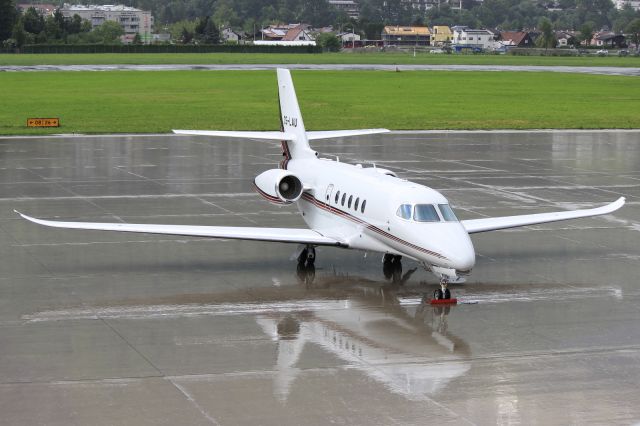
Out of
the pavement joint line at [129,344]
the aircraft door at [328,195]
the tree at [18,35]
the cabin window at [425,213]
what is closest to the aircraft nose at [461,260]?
the cabin window at [425,213]

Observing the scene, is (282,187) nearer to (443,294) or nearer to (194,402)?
(443,294)

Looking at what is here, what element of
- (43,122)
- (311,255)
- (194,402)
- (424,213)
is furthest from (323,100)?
(194,402)

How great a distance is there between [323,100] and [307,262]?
183 feet

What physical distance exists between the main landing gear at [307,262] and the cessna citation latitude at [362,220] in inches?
0.9

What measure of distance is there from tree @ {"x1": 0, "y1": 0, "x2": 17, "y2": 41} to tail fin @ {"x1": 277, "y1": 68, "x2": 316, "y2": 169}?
165355 mm

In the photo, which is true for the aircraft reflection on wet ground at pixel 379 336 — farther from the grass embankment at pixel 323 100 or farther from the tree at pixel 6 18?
the tree at pixel 6 18

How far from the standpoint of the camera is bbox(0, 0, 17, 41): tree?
18825 centimetres

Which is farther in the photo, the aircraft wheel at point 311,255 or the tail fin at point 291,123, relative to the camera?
the tail fin at point 291,123

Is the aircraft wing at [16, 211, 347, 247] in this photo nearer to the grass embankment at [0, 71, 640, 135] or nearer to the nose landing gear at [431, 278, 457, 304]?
the nose landing gear at [431, 278, 457, 304]

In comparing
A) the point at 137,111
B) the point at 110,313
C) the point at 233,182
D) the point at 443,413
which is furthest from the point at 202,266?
the point at 137,111

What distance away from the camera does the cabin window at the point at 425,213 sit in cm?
2405

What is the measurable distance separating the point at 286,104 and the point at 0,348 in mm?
14073

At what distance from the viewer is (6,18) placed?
18925 centimetres

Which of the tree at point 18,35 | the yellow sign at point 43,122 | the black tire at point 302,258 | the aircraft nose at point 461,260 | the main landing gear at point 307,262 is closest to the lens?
the aircraft nose at point 461,260
